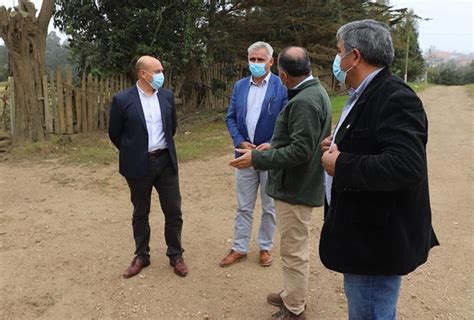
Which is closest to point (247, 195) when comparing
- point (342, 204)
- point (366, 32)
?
point (342, 204)

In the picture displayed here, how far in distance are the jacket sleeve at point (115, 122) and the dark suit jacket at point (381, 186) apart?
2.27m

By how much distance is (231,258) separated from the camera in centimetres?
404

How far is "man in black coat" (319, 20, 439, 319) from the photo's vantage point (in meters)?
1.69

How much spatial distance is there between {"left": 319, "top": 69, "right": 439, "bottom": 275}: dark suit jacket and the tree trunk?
8713mm

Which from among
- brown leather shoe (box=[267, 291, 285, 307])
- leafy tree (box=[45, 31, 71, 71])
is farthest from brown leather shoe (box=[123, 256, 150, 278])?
leafy tree (box=[45, 31, 71, 71])

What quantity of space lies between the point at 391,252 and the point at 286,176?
1198 mm

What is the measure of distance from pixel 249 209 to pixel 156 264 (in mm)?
1032

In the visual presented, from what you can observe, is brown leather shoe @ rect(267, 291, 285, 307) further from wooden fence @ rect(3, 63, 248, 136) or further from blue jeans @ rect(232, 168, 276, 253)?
wooden fence @ rect(3, 63, 248, 136)

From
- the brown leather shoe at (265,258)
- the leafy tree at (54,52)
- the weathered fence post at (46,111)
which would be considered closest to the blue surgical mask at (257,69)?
the brown leather shoe at (265,258)

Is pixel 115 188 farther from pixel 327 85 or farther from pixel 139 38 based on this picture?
pixel 327 85

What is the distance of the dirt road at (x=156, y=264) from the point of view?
3377 mm

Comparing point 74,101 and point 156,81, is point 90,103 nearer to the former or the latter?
point 74,101

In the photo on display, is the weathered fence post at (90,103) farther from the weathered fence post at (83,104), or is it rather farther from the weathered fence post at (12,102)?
the weathered fence post at (12,102)

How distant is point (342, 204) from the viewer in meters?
1.91
